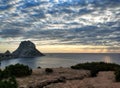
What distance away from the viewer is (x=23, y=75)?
91.8 ft

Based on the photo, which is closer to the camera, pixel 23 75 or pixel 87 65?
pixel 23 75

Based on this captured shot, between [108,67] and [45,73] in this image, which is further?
[108,67]

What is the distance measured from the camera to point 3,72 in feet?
88.5

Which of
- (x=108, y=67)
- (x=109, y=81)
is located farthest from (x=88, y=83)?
(x=108, y=67)

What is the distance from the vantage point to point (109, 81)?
23953 mm

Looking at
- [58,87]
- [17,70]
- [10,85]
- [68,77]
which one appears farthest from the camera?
[17,70]

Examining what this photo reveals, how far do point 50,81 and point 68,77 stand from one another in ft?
9.42

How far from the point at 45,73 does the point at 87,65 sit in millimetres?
7427

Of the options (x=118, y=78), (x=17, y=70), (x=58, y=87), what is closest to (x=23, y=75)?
(x=17, y=70)

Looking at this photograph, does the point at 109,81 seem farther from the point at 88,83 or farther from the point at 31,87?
the point at 31,87

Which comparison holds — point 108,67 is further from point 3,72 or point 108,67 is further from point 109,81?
point 3,72

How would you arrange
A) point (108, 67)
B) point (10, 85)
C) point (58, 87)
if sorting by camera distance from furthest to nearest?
point (108, 67) < point (58, 87) < point (10, 85)

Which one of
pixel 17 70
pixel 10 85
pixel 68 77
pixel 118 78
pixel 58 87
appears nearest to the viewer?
pixel 10 85

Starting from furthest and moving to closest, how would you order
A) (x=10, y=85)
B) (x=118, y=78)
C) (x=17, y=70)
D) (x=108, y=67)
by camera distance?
(x=108, y=67), (x=17, y=70), (x=118, y=78), (x=10, y=85)
